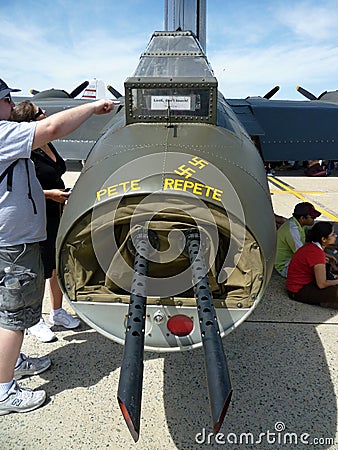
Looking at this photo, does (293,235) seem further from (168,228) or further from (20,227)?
(20,227)

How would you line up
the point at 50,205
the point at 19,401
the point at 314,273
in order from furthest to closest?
the point at 314,273 → the point at 50,205 → the point at 19,401

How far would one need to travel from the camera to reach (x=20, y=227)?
2.60 meters

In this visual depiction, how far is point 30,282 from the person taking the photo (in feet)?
8.86

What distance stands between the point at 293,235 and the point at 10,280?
337 cm

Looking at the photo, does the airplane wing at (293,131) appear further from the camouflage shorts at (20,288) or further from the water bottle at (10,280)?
the water bottle at (10,280)

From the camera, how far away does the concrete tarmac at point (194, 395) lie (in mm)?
2557

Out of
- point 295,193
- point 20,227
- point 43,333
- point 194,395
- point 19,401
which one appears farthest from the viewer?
point 295,193

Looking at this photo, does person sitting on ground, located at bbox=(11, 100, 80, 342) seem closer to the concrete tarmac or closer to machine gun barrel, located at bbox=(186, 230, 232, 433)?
the concrete tarmac

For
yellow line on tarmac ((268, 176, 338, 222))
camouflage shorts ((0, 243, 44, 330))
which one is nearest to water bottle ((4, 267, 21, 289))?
camouflage shorts ((0, 243, 44, 330))

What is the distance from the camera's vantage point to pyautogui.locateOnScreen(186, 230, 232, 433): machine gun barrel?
1.54 metres

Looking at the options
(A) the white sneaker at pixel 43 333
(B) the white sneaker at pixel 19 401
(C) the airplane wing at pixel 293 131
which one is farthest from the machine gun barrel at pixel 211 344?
(C) the airplane wing at pixel 293 131

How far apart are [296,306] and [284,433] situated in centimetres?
190

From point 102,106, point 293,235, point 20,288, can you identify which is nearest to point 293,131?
point 293,235

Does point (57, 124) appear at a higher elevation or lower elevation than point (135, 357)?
higher
